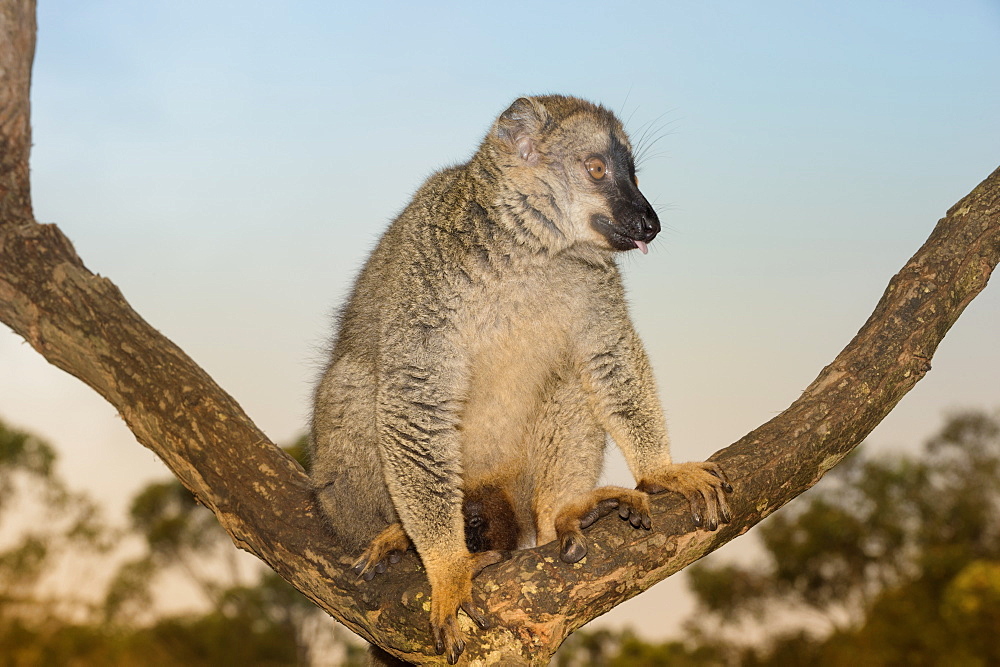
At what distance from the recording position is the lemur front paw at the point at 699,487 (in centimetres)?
450

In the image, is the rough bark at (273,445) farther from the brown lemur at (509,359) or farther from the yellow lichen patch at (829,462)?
the brown lemur at (509,359)

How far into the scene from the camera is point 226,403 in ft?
17.8

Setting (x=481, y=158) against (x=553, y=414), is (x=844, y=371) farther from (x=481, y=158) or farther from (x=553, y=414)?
(x=481, y=158)

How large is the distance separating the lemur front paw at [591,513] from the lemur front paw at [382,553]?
0.95 meters

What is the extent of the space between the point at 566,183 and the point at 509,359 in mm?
1128

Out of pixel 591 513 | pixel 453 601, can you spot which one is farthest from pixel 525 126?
pixel 453 601

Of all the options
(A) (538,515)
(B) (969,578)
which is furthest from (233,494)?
(B) (969,578)

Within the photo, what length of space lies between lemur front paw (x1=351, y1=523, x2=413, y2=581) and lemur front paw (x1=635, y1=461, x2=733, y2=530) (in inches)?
56.8

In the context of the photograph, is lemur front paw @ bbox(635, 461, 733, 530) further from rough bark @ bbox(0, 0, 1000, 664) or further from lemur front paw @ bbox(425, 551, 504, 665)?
lemur front paw @ bbox(425, 551, 504, 665)

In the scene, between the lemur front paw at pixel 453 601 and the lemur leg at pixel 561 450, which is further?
the lemur leg at pixel 561 450

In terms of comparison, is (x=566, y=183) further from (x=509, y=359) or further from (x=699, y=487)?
(x=699, y=487)

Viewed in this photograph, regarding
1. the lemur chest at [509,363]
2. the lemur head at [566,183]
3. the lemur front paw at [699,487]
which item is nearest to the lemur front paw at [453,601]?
the lemur chest at [509,363]

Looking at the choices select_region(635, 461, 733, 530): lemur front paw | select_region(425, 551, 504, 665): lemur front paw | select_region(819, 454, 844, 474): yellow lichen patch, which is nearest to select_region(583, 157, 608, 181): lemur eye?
select_region(635, 461, 733, 530): lemur front paw

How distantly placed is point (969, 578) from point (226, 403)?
66.1 ft
